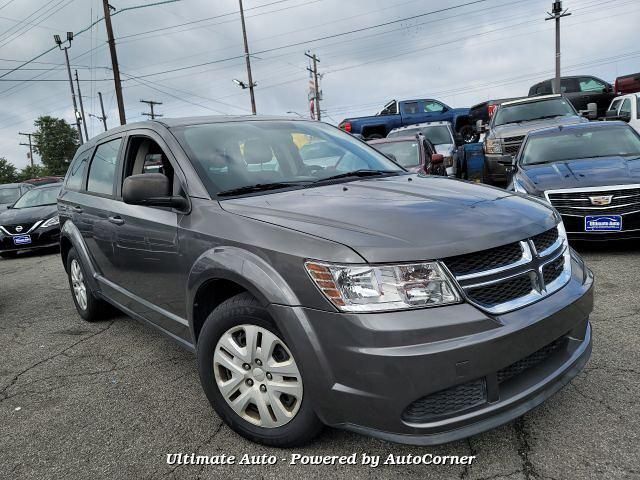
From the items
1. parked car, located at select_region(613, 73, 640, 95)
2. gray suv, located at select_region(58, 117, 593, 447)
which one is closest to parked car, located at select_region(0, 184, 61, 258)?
gray suv, located at select_region(58, 117, 593, 447)

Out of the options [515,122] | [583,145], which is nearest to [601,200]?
[583,145]

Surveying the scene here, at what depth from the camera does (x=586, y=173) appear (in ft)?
18.0

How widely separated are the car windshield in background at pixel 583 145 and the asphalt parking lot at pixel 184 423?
2.61 meters

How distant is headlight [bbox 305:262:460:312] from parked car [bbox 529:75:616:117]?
17.7 meters

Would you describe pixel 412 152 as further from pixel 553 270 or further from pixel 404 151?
pixel 553 270

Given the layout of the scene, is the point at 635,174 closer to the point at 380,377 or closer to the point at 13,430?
the point at 380,377

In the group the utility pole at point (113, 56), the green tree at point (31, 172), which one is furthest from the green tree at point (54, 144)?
the utility pole at point (113, 56)

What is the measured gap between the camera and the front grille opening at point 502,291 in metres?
1.97

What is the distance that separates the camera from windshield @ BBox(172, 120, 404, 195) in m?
2.86

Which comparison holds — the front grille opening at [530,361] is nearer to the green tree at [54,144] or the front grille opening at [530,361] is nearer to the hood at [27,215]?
the hood at [27,215]

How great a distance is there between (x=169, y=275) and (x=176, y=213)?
37cm

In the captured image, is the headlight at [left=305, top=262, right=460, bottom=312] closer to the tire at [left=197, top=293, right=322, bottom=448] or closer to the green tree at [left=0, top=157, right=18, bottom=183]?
the tire at [left=197, top=293, right=322, bottom=448]

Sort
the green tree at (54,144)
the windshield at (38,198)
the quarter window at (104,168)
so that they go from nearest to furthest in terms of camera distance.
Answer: the quarter window at (104,168) < the windshield at (38,198) < the green tree at (54,144)

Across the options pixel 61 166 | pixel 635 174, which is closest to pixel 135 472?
pixel 635 174
